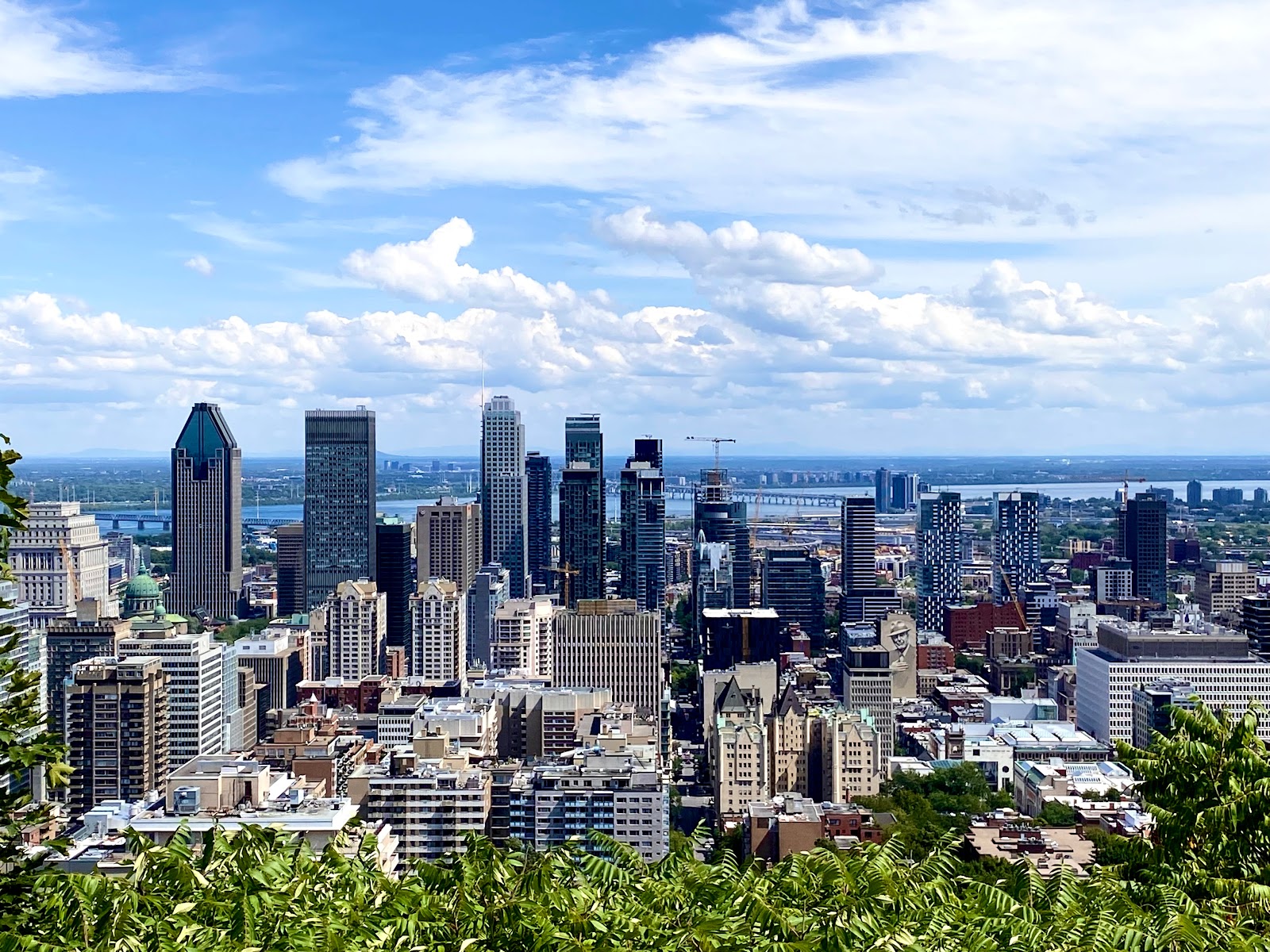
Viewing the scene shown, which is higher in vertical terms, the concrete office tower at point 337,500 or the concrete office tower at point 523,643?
the concrete office tower at point 337,500

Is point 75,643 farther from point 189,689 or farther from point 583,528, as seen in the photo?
point 583,528

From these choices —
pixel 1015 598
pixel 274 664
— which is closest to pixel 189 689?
pixel 274 664

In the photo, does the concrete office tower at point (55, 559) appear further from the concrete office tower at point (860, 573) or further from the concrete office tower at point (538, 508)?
the concrete office tower at point (860, 573)

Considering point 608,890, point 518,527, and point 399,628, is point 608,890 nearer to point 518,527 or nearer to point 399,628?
point 399,628

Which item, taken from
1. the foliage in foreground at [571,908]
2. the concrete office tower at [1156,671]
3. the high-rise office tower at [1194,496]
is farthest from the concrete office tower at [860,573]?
the high-rise office tower at [1194,496]

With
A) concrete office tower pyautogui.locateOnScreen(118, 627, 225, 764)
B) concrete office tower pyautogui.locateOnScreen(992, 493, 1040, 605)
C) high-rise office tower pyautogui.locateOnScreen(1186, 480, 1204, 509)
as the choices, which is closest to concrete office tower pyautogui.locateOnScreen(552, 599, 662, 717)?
concrete office tower pyautogui.locateOnScreen(118, 627, 225, 764)
